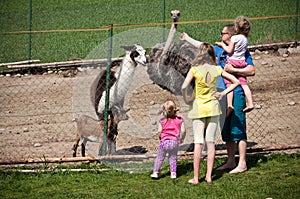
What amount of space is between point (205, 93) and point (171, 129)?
65 centimetres

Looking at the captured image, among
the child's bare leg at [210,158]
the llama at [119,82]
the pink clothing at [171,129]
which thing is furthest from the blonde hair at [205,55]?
the llama at [119,82]

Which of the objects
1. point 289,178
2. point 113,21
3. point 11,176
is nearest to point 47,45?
point 113,21

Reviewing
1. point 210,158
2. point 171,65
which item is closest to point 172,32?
point 171,65

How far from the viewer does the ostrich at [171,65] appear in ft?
43.3

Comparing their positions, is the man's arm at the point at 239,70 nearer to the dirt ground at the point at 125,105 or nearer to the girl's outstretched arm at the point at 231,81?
the girl's outstretched arm at the point at 231,81

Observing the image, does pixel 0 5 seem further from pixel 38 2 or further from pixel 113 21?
pixel 113 21

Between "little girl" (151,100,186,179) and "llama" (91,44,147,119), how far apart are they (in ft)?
5.00

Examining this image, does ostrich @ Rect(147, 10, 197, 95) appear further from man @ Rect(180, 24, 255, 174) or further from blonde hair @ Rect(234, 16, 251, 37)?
blonde hair @ Rect(234, 16, 251, 37)

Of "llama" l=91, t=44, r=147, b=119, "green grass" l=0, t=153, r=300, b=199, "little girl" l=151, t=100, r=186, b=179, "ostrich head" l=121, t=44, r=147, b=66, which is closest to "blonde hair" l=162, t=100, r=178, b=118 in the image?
"little girl" l=151, t=100, r=186, b=179

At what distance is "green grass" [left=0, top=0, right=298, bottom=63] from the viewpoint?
17.6 metres

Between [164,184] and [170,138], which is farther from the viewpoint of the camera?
[170,138]

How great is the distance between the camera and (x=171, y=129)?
836 centimetres

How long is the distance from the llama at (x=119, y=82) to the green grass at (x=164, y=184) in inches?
52.1

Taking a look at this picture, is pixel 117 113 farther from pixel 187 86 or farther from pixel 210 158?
pixel 210 158
